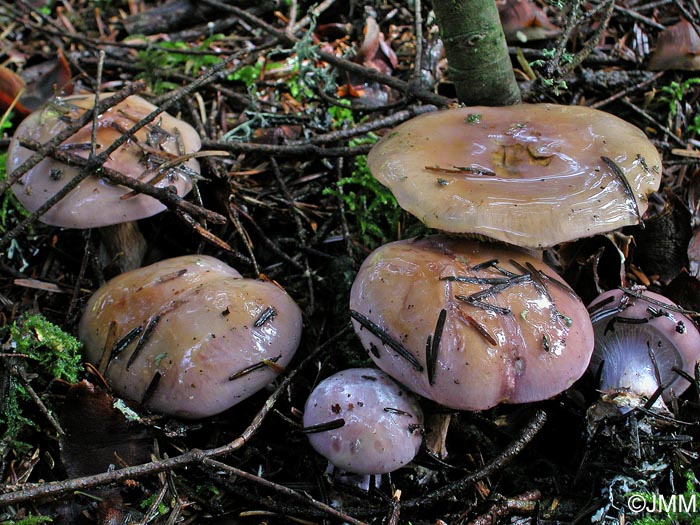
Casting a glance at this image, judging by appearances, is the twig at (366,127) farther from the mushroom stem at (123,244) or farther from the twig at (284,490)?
the twig at (284,490)

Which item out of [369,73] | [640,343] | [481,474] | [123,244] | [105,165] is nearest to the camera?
[481,474]

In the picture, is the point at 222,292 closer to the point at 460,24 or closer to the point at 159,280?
the point at 159,280

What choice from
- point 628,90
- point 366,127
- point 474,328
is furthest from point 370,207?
point 628,90

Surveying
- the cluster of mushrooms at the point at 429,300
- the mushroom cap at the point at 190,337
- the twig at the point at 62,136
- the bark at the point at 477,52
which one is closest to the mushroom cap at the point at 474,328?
the cluster of mushrooms at the point at 429,300

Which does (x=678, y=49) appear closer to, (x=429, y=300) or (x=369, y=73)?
(x=369, y=73)

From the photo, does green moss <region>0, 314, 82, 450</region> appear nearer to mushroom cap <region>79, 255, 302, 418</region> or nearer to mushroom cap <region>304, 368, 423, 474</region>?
mushroom cap <region>79, 255, 302, 418</region>

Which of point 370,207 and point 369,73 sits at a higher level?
point 369,73

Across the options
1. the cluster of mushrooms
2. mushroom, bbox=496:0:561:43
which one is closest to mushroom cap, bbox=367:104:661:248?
the cluster of mushrooms
